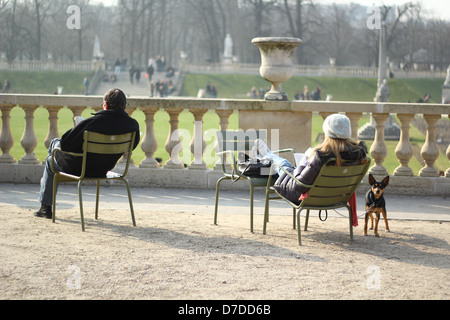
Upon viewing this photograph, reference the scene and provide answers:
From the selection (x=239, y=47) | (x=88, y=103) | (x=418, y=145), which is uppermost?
(x=239, y=47)

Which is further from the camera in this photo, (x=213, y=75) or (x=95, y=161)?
(x=213, y=75)

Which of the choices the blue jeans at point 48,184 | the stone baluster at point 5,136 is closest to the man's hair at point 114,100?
the blue jeans at point 48,184

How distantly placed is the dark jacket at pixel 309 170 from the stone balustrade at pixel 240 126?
2.42 m

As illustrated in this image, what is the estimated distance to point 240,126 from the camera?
8414 mm

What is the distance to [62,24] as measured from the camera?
249 feet

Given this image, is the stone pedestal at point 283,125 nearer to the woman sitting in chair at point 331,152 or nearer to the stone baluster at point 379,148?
the stone baluster at point 379,148

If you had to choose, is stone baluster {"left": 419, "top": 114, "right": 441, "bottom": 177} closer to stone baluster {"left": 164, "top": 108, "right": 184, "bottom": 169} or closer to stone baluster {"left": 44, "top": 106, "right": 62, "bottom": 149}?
stone baluster {"left": 164, "top": 108, "right": 184, "bottom": 169}

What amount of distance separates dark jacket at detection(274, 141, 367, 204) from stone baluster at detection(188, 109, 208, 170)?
2621 millimetres

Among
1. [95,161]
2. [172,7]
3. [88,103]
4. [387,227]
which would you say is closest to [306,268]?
[387,227]
